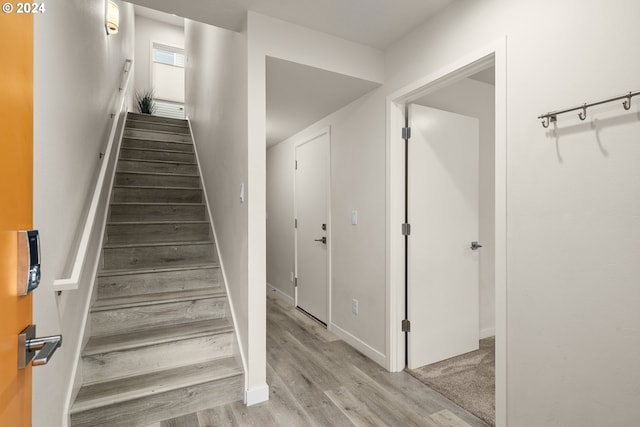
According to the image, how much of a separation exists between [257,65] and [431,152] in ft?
4.87

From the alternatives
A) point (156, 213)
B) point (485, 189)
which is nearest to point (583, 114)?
point (485, 189)

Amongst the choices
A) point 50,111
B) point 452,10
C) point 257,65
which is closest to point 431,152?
point 452,10

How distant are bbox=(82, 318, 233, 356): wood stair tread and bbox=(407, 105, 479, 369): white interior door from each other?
1514 mm

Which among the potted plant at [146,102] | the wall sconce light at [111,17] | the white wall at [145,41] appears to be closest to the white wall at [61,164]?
the wall sconce light at [111,17]

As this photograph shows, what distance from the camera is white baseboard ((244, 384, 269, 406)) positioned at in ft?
6.48

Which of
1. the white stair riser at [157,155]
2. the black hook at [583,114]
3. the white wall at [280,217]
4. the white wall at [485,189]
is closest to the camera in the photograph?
the black hook at [583,114]

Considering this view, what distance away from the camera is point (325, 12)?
6.50 feet

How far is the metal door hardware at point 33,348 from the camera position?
713mm

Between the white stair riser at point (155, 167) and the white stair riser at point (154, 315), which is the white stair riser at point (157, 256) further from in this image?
the white stair riser at point (155, 167)

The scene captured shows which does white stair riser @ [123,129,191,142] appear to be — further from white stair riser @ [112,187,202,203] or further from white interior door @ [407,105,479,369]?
white interior door @ [407,105,479,369]

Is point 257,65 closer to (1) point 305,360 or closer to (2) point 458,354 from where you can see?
(1) point 305,360

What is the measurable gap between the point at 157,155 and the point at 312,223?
2.16 meters

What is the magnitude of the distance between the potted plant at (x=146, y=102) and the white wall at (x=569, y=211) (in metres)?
5.54

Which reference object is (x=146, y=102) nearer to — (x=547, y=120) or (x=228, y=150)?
(x=228, y=150)
